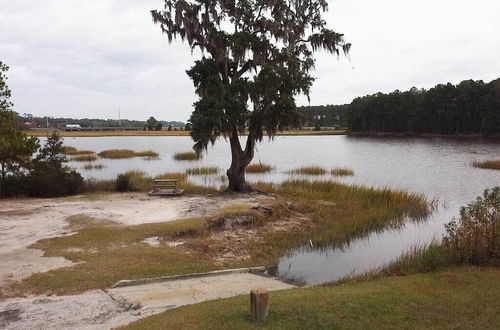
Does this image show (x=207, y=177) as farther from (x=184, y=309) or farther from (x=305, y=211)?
(x=184, y=309)

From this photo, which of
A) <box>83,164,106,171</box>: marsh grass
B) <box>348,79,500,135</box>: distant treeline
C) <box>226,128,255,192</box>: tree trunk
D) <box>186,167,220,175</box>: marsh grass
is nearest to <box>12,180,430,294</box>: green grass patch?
<box>226,128,255,192</box>: tree trunk

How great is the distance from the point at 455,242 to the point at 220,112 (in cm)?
1176

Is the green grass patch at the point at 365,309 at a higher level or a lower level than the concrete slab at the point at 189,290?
higher

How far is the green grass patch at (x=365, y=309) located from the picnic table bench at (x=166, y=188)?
1371 cm

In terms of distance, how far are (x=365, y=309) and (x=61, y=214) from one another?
1279cm

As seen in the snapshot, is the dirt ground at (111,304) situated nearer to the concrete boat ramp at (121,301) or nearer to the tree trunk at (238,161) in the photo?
the concrete boat ramp at (121,301)

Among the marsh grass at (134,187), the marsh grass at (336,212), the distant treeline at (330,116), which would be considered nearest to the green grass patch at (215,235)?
the marsh grass at (336,212)

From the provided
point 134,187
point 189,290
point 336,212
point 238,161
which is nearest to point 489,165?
point 336,212

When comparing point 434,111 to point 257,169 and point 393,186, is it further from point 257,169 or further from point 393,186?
point 393,186

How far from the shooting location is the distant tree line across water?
7500cm

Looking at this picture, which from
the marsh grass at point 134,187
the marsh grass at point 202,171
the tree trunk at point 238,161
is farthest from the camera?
the marsh grass at point 202,171

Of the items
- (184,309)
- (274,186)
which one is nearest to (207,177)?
(274,186)

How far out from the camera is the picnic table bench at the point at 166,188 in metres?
21.1

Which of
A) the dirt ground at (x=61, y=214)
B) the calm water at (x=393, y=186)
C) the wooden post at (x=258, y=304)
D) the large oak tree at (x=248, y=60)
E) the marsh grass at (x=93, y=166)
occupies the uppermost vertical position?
the large oak tree at (x=248, y=60)
